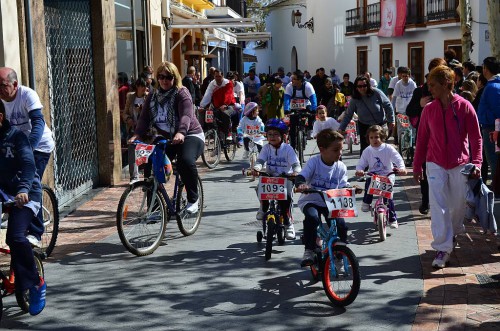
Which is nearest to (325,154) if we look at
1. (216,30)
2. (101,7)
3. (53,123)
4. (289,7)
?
(53,123)

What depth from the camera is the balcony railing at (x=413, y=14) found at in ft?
105

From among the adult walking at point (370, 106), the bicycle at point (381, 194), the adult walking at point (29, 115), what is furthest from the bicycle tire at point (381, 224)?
the adult walking at point (29, 115)

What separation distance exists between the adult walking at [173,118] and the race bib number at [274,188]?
1.04 metres

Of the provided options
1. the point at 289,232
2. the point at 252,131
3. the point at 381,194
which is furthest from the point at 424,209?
the point at 252,131

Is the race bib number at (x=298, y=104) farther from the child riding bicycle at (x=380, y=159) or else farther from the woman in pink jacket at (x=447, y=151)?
the woman in pink jacket at (x=447, y=151)

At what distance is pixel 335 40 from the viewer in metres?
51.7

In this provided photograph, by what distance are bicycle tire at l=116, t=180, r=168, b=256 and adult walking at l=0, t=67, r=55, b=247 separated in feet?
2.74

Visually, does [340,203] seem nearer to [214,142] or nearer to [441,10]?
[214,142]

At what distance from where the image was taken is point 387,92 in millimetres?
22672

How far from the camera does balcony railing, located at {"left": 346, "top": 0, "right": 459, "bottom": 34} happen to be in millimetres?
32125

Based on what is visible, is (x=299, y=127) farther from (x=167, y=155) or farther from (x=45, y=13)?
(x=167, y=155)

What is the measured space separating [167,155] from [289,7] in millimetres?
58180

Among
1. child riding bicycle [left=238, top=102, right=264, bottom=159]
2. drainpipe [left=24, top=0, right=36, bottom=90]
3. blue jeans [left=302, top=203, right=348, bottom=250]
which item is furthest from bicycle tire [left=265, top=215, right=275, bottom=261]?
child riding bicycle [left=238, top=102, right=264, bottom=159]

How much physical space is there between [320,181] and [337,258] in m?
0.84
